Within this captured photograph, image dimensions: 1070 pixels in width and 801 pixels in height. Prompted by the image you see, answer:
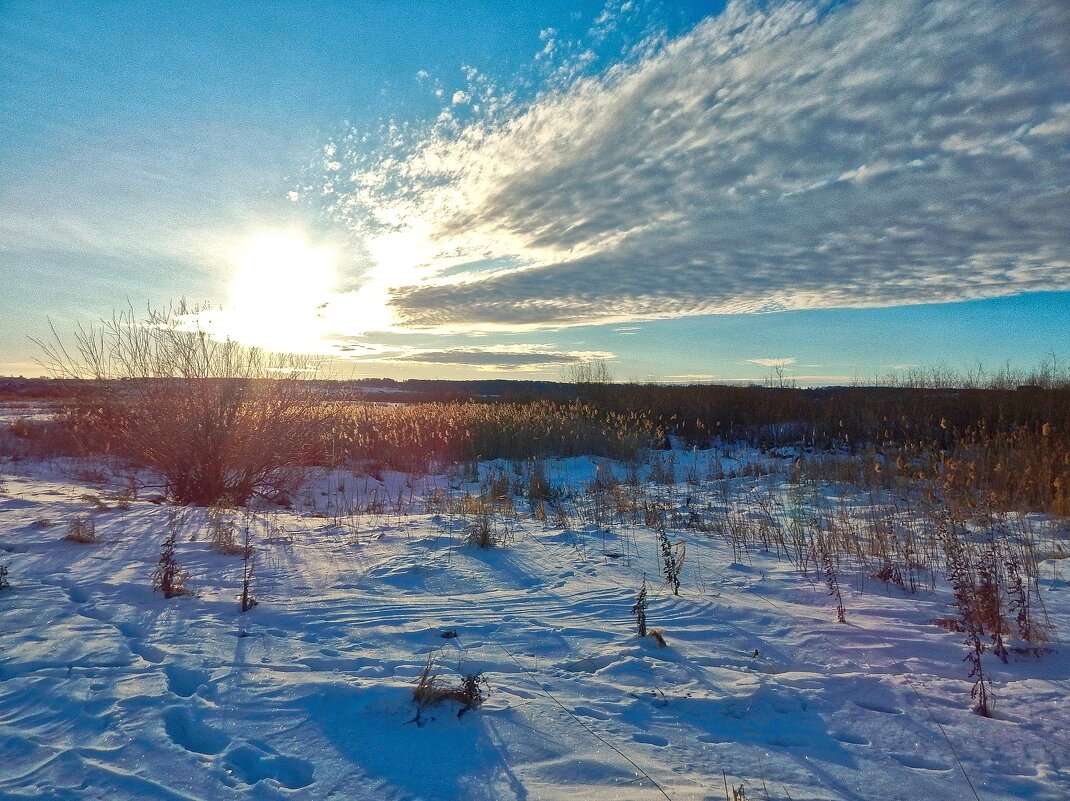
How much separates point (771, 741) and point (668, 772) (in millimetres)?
539

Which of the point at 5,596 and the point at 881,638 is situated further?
the point at 5,596

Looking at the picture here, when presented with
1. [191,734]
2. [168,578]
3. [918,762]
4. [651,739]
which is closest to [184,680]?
[191,734]

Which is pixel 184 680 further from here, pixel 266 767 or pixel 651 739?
pixel 651 739

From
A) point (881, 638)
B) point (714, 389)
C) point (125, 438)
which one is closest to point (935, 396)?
Result: point (714, 389)

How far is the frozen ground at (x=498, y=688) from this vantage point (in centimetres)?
218

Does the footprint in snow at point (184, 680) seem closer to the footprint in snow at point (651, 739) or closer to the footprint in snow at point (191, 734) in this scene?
the footprint in snow at point (191, 734)

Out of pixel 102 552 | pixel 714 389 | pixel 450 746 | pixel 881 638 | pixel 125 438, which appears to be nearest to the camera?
pixel 450 746

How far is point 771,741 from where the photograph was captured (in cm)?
247

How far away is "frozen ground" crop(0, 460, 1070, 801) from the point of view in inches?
85.9

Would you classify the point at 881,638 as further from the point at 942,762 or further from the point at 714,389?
the point at 714,389

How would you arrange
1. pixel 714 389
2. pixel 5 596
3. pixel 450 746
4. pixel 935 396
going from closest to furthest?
pixel 450 746, pixel 5 596, pixel 935 396, pixel 714 389

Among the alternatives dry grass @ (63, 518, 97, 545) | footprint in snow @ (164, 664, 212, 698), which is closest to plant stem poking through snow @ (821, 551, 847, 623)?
footprint in snow @ (164, 664, 212, 698)

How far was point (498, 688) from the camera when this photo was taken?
9.34 feet

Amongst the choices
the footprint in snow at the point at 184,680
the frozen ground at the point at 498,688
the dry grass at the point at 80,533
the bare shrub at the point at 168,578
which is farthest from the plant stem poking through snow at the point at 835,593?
the dry grass at the point at 80,533
